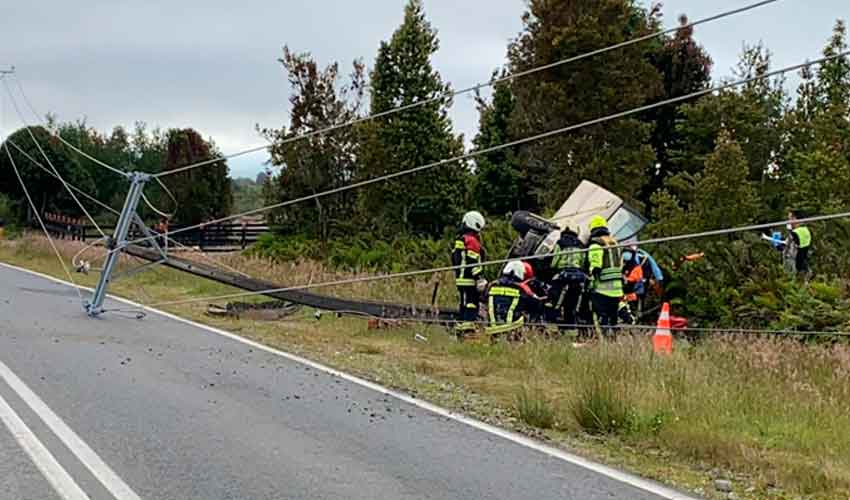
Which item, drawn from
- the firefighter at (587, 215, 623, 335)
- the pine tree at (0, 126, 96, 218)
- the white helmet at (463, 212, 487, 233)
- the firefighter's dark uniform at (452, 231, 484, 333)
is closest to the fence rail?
the pine tree at (0, 126, 96, 218)

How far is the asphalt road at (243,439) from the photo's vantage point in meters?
5.62

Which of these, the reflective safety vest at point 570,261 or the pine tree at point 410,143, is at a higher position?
the pine tree at point 410,143

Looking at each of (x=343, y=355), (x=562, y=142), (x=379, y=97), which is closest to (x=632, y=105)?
(x=562, y=142)

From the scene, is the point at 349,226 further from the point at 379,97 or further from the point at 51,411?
the point at 51,411

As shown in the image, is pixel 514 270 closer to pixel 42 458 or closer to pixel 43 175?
pixel 42 458

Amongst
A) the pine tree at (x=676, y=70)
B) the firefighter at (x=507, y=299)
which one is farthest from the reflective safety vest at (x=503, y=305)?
the pine tree at (x=676, y=70)

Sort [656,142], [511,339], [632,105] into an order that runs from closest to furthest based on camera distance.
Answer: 1. [511,339]
2. [632,105]
3. [656,142]

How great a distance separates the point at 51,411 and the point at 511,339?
20.2ft

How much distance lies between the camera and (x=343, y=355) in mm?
11039

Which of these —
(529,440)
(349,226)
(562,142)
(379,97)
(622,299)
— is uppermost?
(379,97)

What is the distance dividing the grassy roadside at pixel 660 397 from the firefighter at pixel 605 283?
4.25ft

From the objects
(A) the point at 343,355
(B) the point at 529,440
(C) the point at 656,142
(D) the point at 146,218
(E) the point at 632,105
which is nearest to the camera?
(B) the point at 529,440

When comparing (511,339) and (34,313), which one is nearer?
(511,339)

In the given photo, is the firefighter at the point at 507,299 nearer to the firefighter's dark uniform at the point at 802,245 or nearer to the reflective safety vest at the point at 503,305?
the reflective safety vest at the point at 503,305
